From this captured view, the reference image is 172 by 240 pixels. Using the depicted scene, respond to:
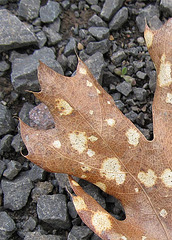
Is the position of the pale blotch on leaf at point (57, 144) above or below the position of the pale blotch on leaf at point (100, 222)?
above

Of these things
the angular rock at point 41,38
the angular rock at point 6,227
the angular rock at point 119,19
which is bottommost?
the angular rock at point 6,227

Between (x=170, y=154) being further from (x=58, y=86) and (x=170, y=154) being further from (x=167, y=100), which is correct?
(x=58, y=86)

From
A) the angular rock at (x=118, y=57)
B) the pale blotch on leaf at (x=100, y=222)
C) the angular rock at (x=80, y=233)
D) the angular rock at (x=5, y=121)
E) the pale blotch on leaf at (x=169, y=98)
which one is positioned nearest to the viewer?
the pale blotch on leaf at (x=100, y=222)

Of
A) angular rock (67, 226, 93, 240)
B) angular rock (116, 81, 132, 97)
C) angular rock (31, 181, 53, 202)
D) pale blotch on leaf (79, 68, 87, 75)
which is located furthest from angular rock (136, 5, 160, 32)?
angular rock (67, 226, 93, 240)

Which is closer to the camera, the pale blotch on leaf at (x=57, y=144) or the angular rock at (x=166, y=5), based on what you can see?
the pale blotch on leaf at (x=57, y=144)

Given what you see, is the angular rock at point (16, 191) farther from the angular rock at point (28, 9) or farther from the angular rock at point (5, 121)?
the angular rock at point (28, 9)

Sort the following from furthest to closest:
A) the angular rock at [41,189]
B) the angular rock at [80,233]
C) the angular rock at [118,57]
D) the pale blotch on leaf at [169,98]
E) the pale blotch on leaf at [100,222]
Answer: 1. the angular rock at [118,57]
2. the angular rock at [41,189]
3. the angular rock at [80,233]
4. the pale blotch on leaf at [169,98]
5. the pale blotch on leaf at [100,222]

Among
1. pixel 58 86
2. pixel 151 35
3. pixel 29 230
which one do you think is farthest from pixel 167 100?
pixel 29 230

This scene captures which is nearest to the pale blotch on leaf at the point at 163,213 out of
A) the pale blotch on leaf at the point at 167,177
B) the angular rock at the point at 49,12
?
the pale blotch on leaf at the point at 167,177
